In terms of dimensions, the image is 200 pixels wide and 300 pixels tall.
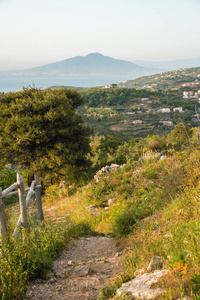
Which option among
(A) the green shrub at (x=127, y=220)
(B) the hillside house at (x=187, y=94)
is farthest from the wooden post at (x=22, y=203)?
(B) the hillside house at (x=187, y=94)

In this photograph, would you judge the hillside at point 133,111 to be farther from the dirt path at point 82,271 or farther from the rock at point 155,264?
the rock at point 155,264

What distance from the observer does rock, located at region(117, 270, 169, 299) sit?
2152 millimetres

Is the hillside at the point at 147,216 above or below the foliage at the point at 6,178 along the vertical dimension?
above

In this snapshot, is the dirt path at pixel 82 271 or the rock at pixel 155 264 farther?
the dirt path at pixel 82 271

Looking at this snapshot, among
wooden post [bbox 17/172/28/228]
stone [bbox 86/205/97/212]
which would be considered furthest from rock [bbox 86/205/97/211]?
wooden post [bbox 17/172/28/228]

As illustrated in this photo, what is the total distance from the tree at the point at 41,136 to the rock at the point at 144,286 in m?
7.53

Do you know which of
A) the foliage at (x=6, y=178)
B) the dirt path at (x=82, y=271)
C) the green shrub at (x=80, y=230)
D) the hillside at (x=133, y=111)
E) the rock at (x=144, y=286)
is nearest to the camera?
the rock at (x=144, y=286)

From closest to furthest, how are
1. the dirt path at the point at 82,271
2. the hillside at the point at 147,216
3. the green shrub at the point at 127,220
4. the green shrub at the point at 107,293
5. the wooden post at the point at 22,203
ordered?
1. the hillside at the point at 147,216
2. the green shrub at the point at 107,293
3. the dirt path at the point at 82,271
4. the wooden post at the point at 22,203
5. the green shrub at the point at 127,220

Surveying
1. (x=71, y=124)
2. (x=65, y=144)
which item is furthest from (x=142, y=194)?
(x=71, y=124)

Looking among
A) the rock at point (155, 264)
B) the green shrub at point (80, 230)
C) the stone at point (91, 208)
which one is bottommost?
the stone at point (91, 208)

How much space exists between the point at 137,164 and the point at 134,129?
139 ft

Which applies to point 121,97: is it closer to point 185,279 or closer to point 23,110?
point 23,110

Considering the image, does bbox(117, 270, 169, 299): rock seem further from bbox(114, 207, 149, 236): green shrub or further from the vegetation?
bbox(114, 207, 149, 236): green shrub

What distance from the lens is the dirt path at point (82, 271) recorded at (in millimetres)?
2920
